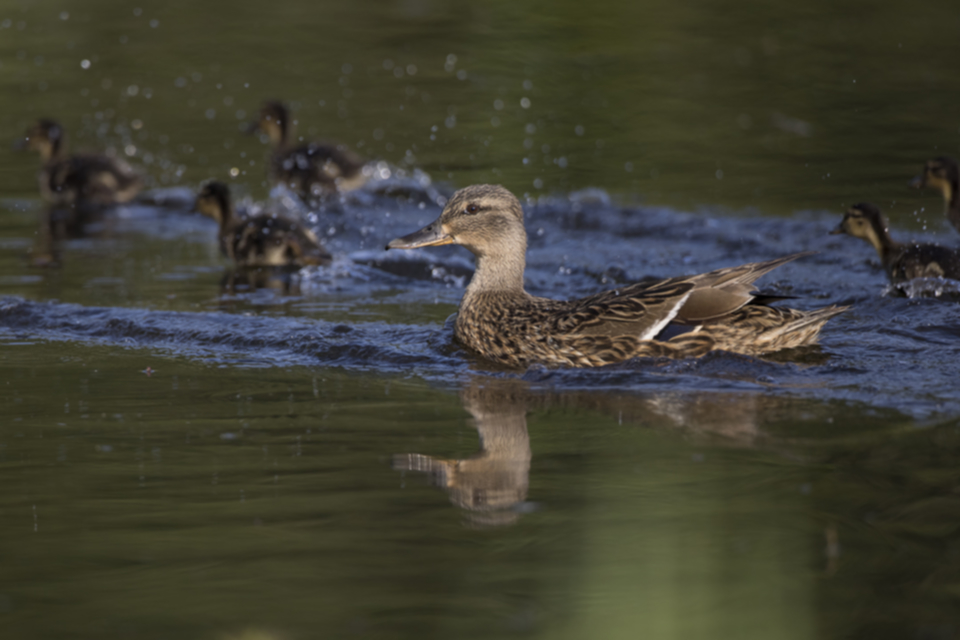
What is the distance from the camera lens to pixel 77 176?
9.62m

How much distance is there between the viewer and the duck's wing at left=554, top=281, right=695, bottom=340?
477cm

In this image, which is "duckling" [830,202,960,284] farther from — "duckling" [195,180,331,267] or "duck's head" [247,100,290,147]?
"duck's head" [247,100,290,147]

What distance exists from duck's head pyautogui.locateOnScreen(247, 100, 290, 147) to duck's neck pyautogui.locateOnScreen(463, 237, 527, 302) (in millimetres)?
4808

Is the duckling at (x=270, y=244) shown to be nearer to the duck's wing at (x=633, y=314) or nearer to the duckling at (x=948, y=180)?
the duck's wing at (x=633, y=314)

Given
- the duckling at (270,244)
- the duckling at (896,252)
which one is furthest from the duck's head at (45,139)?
the duckling at (896,252)

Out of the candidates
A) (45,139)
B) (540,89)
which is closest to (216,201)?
(45,139)

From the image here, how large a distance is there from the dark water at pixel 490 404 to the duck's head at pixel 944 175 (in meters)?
0.32

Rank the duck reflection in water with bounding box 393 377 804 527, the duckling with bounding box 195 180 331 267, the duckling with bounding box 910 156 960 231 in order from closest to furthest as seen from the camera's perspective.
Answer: the duck reflection in water with bounding box 393 377 804 527
the duckling with bounding box 910 156 960 231
the duckling with bounding box 195 180 331 267

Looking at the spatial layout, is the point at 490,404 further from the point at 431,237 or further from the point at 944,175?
the point at 944,175

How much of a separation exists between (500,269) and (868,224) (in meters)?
2.48

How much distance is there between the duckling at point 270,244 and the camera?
7477 mm

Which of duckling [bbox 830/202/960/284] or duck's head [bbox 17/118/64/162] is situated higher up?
duck's head [bbox 17/118/64/162]

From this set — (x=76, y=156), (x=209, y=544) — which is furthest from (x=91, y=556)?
(x=76, y=156)

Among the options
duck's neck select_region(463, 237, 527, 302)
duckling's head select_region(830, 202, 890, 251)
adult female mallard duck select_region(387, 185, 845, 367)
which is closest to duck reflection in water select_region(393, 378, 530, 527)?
adult female mallard duck select_region(387, 185, 845, 367)
